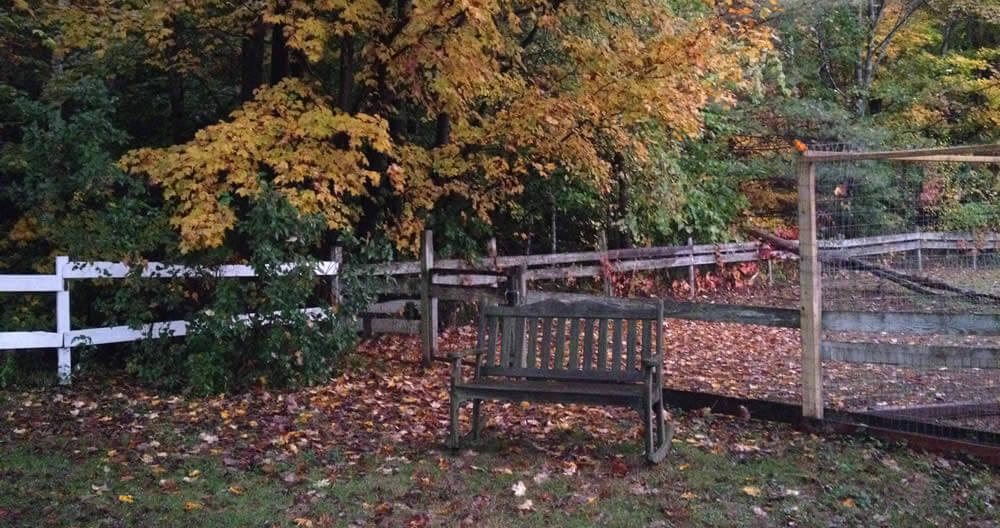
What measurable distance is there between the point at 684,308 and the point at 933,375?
3154mm

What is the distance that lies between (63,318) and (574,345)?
5054mm

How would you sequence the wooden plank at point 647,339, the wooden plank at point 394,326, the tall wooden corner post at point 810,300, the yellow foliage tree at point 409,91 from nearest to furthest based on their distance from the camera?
the wooden plank at point 647,339
the tall wooden corner post at point 810,300
the yellow foliage tree at point 409,91
the wooden plank at point 394,326

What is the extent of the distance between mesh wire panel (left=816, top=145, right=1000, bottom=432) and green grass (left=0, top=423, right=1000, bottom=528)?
2.45 ft

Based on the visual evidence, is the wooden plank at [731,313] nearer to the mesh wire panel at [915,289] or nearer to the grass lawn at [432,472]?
the mesh wire panel at [915,289]

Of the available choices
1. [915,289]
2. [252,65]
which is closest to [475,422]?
[915,289]

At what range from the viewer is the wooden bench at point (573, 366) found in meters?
6.10

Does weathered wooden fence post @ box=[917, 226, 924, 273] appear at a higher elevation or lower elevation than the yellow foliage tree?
lower

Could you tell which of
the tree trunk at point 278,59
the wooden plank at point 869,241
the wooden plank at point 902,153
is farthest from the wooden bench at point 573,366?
the tree trunk at point 278,59

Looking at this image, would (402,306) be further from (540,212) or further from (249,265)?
(540,212)

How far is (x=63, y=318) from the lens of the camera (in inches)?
330

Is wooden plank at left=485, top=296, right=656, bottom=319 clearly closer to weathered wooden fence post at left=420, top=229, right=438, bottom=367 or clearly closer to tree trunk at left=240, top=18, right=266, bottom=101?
weathered wooden fence post at left=420, top=229, right=438, bottom=367

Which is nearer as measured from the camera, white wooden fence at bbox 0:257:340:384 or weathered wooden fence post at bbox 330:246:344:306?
white wooden fence at bbox 0:257:340:384

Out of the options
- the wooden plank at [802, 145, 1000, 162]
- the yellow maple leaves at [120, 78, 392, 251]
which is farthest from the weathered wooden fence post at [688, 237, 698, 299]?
the wooden plank at [802, 145, 1000, 162]

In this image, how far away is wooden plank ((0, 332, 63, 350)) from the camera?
816 centimetres
